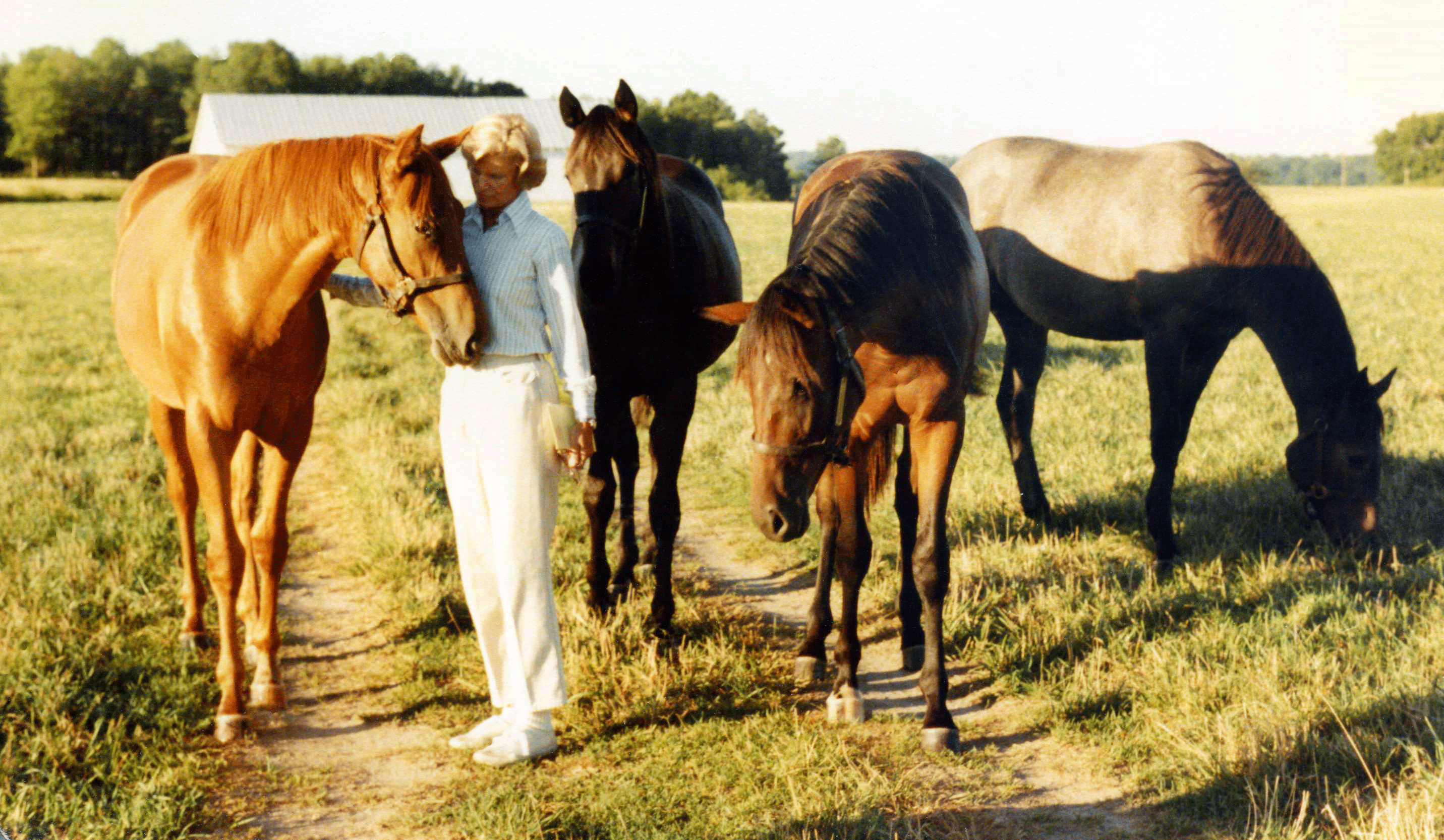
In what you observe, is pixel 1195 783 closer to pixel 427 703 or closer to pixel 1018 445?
pixel 427 703

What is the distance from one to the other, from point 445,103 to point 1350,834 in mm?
57719

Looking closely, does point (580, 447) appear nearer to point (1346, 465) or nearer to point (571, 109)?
point (571, 109)

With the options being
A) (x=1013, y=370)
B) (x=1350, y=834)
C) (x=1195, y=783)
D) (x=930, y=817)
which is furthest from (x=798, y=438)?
(x=1013, y=370)

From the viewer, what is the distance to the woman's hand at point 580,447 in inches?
143

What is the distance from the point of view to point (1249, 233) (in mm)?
5734

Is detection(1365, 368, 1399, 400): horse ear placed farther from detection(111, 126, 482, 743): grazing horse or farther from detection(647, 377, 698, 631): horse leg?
detection(111, 126, 482, 743): grazing horse

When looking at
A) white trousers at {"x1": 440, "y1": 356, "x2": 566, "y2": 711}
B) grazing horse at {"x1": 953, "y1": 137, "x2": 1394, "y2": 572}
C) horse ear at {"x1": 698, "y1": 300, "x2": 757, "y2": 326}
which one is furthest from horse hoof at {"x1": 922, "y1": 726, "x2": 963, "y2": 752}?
grazing horse at {"x1": 953, "y1": 137, "x2": 1394, "y2": 572}

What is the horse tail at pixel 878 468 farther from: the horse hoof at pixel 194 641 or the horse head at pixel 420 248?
the horse hoof at pixel 194 641

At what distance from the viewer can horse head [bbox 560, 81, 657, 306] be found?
4160mm

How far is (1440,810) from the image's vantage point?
113 inches

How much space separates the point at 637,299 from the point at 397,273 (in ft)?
4.46

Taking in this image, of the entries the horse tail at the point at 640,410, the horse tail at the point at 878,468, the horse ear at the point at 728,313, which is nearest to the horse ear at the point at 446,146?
the horse ear at the point at 728,313

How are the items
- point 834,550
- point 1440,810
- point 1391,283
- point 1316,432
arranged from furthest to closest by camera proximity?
point 1391,283, point 1316,432, point 834,550, point 1440,810

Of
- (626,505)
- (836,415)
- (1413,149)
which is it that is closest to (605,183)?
(836,415)
